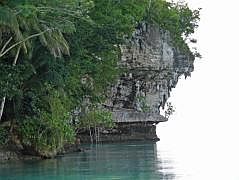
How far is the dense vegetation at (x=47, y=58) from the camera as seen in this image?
2912cm

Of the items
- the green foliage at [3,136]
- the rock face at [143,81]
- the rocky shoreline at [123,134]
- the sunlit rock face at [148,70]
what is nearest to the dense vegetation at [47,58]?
the green foliage at [3,136]

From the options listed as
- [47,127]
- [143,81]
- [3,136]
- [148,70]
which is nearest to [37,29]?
[3,136]

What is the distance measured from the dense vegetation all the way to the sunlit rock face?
7607mm

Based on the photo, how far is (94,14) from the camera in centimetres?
4169

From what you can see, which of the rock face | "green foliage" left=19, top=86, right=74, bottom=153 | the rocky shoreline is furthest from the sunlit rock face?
"green foliage" left=19, top=86, right=74, bottom=153

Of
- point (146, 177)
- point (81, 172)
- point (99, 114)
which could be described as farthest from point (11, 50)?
point (99, 114)

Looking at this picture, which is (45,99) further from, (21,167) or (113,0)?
(113,0)

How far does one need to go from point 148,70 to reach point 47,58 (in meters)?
24.5

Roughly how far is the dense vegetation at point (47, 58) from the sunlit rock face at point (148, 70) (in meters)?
7.61

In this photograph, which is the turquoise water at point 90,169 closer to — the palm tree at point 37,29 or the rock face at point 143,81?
the palm tree at point 37,29

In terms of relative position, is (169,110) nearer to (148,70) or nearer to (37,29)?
(148,70)

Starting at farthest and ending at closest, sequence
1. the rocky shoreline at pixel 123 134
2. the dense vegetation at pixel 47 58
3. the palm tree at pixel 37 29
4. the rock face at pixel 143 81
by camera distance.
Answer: the rocky shoreline at pixel 123 134
the rock face at pixel 143 81
the dense vegetation at pixel 47 58
the palm tree at pixel 37 29

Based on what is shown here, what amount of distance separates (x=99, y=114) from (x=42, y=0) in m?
21.2

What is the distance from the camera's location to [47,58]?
31703 mm
